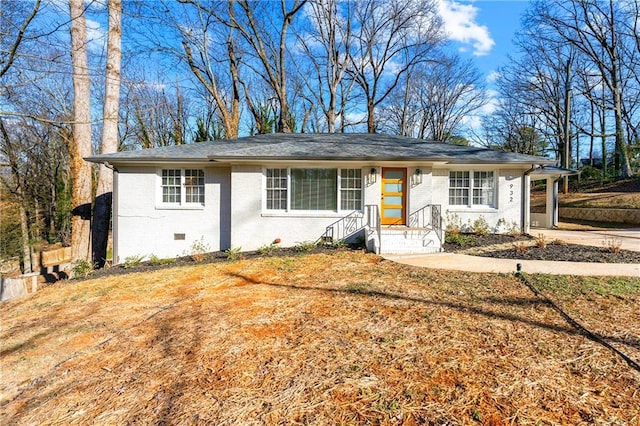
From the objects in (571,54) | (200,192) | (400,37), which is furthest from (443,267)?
(571,54)

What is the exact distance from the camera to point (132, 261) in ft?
29.9

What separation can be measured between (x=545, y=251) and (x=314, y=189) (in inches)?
257

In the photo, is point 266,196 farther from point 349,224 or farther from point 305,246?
point 349,224

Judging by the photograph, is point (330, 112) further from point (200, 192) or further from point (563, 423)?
point (563, 423)

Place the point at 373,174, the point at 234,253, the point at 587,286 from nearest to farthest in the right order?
1. the point at 587,286
2. the point at 234,253
3. the point at 373,174

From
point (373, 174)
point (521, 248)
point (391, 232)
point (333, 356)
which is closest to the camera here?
point (333, 356)

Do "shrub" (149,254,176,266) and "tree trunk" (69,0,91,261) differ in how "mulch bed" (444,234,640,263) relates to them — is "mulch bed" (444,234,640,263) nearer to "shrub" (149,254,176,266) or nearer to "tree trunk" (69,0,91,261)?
"shrub" (149,254,176,266)

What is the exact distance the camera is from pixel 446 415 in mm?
2158

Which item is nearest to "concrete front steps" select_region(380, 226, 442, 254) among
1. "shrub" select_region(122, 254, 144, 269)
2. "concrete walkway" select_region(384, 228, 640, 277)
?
"concrete walkway" select_region(384, 228, 640, 277)

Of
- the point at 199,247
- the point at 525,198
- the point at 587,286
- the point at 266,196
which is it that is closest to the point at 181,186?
the point at 199,247

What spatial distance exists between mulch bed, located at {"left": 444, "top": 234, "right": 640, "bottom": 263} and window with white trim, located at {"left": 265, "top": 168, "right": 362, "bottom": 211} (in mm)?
3327

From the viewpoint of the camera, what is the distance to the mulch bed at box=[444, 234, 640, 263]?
6961mm

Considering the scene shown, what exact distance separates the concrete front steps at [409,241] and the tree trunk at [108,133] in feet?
30.8

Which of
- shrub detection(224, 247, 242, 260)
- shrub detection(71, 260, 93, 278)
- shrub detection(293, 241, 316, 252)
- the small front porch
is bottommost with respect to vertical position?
shrub detection(71, 260, 93, 278)
